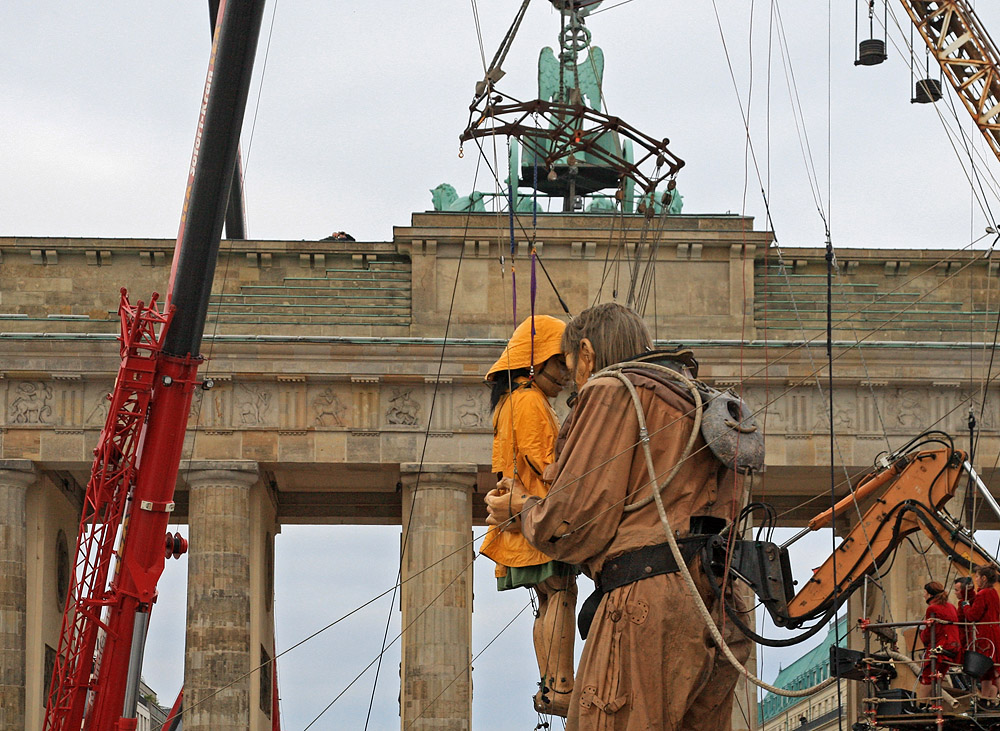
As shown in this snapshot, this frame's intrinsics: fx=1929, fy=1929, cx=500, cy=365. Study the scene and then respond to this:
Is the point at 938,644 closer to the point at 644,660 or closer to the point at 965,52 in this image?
the point at 644,660

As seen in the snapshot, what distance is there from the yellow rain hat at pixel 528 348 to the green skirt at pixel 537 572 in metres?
1.05

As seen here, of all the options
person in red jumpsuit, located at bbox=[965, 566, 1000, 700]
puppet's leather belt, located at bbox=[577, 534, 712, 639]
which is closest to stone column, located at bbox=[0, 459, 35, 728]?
person in red jumpsuit, located at bbox=[965, 566, 1000, 700]

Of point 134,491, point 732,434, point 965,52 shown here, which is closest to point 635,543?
point 732,434

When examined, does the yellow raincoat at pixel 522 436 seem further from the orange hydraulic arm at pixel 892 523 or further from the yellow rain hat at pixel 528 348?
the orange hydraulic arm at pixel 892 523

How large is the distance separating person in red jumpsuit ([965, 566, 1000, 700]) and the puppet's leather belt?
545cm

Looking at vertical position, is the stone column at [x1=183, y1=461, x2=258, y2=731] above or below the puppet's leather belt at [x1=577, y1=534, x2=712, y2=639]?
above

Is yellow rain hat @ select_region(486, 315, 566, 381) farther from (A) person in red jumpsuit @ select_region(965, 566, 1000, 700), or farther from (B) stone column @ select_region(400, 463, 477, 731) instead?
(B) stone column @ select_region(400, 463, 477, 731)

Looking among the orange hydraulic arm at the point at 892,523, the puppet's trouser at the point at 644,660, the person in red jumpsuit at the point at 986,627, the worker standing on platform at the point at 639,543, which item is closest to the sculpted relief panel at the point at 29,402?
the person in red jumpsuit at the point at 986,627

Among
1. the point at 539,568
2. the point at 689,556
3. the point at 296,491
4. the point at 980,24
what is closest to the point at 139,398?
the point at 539,568

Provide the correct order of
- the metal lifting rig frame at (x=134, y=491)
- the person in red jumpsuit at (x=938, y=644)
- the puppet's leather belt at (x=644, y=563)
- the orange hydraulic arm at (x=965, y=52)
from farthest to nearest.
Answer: the orange hydraulic arm at (x=965, y=52)
the metal lifting rig frame at (x=134, y=491)
the person in red jumpsuit at (x=938, y=644)
the puppet's leather belt at (x=644, y=563)

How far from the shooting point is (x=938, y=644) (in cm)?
1490

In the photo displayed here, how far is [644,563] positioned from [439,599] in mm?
43809

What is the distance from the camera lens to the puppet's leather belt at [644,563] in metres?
8.35

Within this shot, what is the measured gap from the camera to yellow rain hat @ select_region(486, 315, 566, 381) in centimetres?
1016
